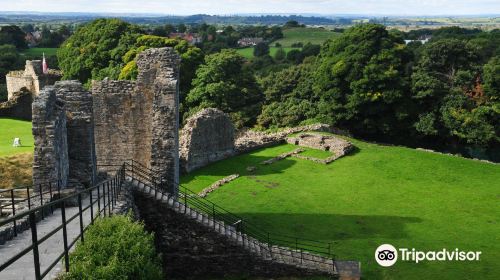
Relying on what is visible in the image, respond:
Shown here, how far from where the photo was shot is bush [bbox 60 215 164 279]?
848 cm

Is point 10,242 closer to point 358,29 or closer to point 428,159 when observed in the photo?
point 428,159

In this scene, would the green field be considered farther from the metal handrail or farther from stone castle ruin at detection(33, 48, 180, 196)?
the metal handrail

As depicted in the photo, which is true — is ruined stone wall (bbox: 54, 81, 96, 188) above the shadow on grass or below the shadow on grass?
above

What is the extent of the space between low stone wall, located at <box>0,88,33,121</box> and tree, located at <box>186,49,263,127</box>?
41.6 ft

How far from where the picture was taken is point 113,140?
20969mm

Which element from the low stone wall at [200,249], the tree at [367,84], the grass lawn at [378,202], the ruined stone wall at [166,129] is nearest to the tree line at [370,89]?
the tree at [367,84]

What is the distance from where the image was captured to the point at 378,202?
22.1 metres

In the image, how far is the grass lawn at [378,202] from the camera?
17188 mm

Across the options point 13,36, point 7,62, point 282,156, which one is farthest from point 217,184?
point 13,36

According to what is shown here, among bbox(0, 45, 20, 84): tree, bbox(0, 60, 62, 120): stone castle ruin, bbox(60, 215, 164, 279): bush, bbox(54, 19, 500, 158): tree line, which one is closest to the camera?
bbox(60, 215, 164, 279): bush

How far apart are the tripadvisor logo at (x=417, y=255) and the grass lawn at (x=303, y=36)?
10432 cm

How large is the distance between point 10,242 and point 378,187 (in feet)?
58.3

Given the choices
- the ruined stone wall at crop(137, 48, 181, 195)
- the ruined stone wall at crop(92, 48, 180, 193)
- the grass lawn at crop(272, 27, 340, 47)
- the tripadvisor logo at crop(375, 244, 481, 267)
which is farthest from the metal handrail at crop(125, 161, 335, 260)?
the grass lawn at crop(272, 27, 340, 47)

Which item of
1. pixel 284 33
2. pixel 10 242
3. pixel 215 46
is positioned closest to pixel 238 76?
pixel 10 242
